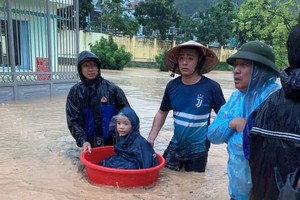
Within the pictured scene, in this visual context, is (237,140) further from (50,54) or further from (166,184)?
(50,54)

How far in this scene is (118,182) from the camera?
143 inches

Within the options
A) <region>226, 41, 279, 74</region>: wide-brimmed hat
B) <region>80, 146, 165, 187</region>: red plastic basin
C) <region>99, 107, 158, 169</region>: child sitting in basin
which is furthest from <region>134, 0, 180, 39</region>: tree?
<region>226, 41, 279, 74</region>: wide-brimmed hat

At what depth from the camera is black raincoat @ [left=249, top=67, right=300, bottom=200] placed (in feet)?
4.22

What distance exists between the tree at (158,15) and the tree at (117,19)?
4.01 m

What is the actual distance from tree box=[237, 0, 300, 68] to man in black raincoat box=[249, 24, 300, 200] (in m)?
8.57

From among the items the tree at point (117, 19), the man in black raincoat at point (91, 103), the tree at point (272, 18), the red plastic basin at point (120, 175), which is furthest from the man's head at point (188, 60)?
the tree at point (117, 19)

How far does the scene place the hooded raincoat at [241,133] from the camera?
2.28 m

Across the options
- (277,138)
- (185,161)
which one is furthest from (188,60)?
(277,138)

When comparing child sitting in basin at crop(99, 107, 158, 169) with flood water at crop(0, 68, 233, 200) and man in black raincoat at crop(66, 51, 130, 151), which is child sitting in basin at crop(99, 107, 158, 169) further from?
man in black raincoat at crop(66, 51, 130, 151)

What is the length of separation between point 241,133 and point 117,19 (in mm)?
30059

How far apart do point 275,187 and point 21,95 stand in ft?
31.7

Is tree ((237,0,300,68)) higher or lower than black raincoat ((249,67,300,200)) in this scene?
higher

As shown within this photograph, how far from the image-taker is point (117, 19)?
102 feet

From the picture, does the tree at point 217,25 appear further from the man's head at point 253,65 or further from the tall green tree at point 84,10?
the man's head at point 253,65
